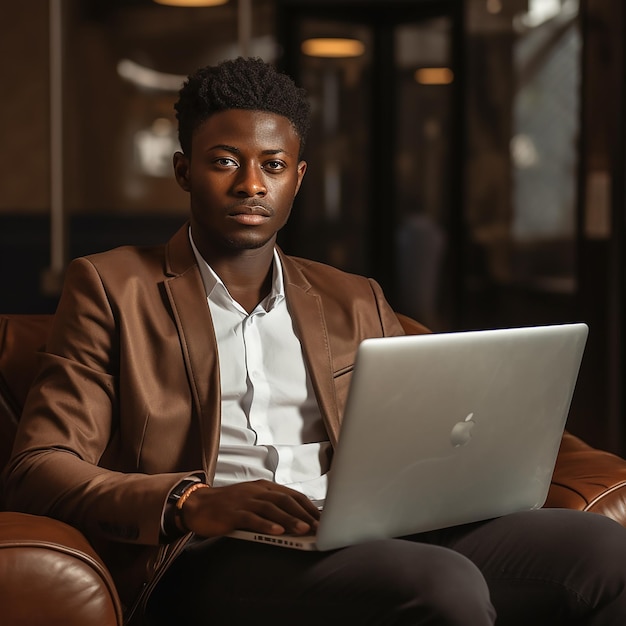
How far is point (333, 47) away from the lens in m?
5.73

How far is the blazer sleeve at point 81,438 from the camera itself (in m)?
1.56

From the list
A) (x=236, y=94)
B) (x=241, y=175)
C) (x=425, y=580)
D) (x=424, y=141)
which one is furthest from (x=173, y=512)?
(x=424, y=141)

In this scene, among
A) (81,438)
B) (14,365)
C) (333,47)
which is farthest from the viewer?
(333,47)

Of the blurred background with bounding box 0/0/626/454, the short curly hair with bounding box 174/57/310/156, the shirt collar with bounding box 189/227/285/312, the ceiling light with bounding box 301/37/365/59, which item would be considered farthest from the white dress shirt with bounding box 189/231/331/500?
the ceiling light with bounding box 301/37/365/59

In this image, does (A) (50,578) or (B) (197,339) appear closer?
(A) (50,578)

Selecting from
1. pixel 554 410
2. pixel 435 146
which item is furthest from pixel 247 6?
pixel 554 410

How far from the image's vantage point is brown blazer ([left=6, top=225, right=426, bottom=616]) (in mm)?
1591

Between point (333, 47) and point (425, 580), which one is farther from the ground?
point (333, 47)

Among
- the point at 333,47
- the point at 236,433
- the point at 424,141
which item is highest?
the point at 333,47

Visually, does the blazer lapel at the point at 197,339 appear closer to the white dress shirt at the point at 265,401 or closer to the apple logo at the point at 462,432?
the white dress shirt at the point at 265,401

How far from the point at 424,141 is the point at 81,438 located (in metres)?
4.37

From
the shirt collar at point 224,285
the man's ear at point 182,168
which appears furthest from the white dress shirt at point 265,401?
the man's ear at point 182,168

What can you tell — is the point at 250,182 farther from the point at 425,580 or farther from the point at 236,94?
the point at 425,580

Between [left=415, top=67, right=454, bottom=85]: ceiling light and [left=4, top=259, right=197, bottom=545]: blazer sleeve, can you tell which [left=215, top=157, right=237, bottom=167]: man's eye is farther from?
[left=415, top=67, right=454, bottom=85]: ceiling light
